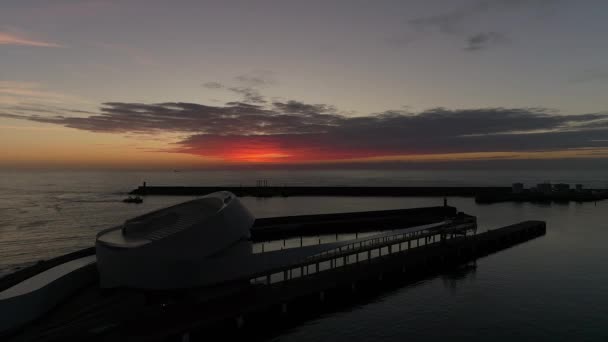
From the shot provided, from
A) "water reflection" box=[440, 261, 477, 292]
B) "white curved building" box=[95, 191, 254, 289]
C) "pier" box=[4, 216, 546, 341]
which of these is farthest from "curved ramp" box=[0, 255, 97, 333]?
"water reflection" box=[440, 261, 477, 292]

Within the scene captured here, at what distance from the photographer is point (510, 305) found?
3303 cm

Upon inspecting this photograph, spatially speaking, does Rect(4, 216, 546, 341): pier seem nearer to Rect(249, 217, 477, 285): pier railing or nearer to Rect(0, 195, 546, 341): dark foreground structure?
Rect(0, 195, 546, 341): dark foreground structure

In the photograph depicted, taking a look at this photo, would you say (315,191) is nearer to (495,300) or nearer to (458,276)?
(458,276)

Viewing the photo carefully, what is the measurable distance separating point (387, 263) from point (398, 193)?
127 metres

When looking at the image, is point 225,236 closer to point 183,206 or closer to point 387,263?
point 183,206

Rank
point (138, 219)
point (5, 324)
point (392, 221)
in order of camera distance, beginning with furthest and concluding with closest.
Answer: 1. point (392, 221)
2. point (138, 219)
3. point (5, 324)

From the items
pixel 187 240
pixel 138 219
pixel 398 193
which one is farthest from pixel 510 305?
pixel 398 193

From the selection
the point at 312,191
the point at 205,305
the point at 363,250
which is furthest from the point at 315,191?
the point at 205,305

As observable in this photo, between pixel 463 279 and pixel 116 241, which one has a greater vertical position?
pixel 116 241

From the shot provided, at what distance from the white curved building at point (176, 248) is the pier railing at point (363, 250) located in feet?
16.5

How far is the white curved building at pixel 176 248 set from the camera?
2569 cm

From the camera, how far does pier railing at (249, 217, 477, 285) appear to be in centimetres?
3808

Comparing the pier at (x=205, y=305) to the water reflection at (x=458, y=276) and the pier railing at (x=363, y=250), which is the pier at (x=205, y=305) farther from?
the water reflection at (x=458, y=276)

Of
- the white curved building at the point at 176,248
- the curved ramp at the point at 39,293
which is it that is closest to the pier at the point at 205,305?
the curved ramp at the point at 39,293
